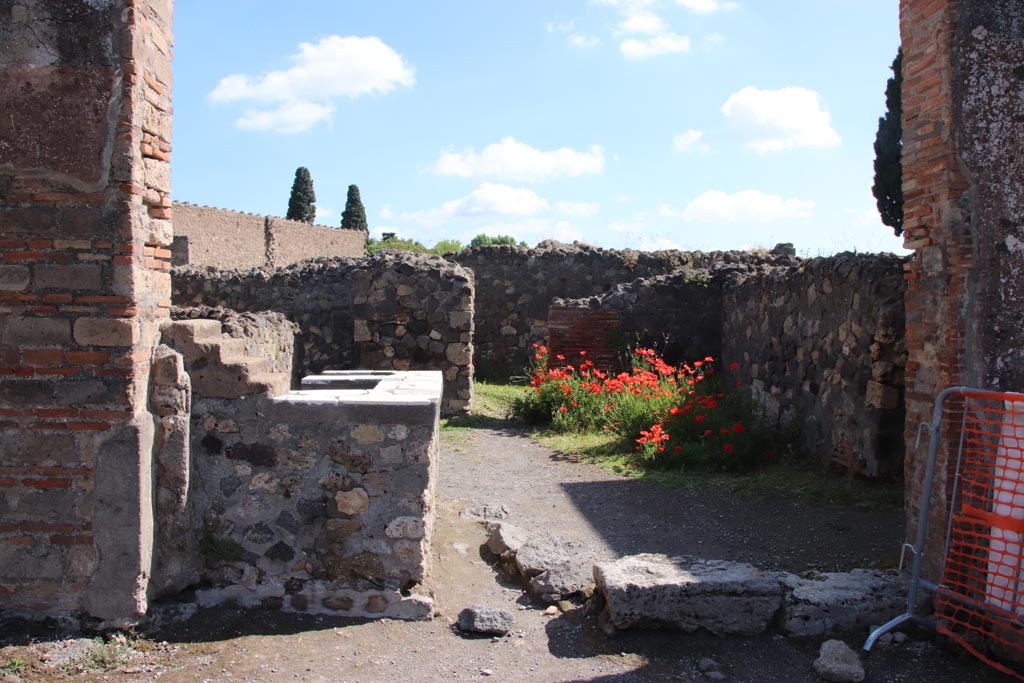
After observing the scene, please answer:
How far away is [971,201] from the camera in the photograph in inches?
154

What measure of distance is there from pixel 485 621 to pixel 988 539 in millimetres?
2404

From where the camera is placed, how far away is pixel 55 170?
353 centimetres

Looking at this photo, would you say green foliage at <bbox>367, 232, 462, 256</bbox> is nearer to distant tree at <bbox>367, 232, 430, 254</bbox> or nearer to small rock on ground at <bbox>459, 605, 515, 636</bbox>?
Answer: distant tree at <bbox>367, 232, 430, 254</bbox>

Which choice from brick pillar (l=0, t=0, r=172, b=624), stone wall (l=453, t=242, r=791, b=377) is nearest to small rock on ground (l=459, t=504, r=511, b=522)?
brick pillar (l=0, t=0, r=172, b=624)

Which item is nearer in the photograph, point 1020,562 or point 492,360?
point 1020,562

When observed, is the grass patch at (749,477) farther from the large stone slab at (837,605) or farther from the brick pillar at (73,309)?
the brick pillar at (73,309)

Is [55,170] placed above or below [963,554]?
above

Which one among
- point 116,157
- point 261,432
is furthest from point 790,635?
point 116,157

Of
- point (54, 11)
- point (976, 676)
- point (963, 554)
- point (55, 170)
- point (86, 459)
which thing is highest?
point (54, 11)

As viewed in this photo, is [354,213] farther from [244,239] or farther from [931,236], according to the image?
[931,236]

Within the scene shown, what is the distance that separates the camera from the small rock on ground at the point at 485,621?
3842mm

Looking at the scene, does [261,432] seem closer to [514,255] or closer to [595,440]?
[595,440]

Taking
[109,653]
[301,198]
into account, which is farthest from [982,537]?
[301,198]

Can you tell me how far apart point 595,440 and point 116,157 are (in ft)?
19.5
